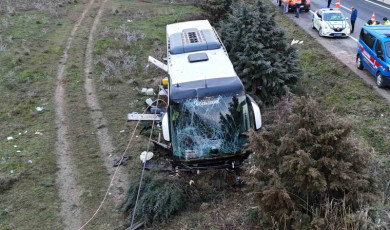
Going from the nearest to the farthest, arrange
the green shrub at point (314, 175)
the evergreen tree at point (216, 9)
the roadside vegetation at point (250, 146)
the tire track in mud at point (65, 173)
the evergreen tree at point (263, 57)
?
the green shrub at point (314, 175), the roadside vegetation at point (250, 146), the tire track in mud at point (65, 173), the evergreen tree at point (263, 57), the evergreen tree at point (216, 9)

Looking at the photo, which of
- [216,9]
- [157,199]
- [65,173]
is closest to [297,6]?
[216,9]

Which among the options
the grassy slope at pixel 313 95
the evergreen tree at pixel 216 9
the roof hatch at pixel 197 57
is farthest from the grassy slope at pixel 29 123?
the evergreen tree at pixel 216 9

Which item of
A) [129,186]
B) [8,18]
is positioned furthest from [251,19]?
[8,18]

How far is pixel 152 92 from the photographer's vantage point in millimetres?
18438

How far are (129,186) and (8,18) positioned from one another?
83.3 feet

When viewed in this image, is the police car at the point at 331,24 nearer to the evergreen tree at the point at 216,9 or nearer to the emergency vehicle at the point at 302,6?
the emergency vehicle at the point at 302,6

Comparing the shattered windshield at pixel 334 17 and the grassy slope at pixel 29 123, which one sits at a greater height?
the shattered windshield at pixel 334 17

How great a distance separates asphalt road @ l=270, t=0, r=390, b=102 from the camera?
18500mm

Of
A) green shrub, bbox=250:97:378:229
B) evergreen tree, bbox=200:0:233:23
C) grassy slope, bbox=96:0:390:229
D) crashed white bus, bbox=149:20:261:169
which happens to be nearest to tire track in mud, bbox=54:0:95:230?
grassy slope, bbox=96:0:390:229

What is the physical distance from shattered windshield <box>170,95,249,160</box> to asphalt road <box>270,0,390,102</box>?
8528mm

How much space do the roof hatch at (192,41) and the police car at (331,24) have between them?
1122cm

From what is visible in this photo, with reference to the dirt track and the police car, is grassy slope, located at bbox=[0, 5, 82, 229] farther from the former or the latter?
the police car

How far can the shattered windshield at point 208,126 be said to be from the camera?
10469mm

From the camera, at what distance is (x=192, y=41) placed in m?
14.6
